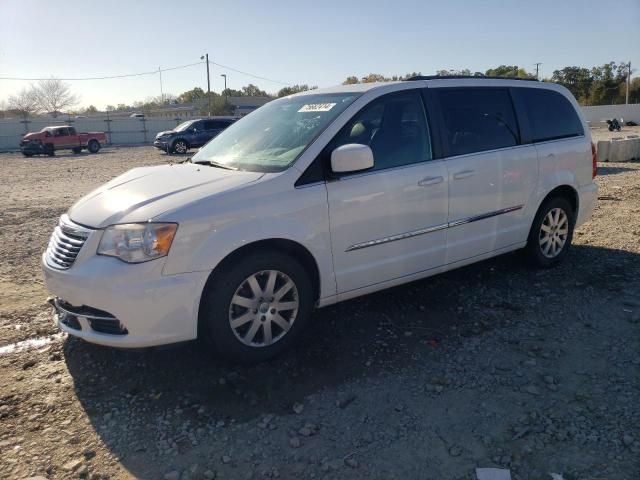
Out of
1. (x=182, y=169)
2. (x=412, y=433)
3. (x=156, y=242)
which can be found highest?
(x=182, y=169)

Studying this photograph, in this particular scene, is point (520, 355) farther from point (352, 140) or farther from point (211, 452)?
point (211, 452)

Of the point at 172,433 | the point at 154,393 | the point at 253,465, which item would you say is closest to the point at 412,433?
the point at 253,465

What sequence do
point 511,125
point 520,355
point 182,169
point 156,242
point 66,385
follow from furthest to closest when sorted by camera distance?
point 511,125
point 182,169
point 520,355
point 66,385
point 156,242

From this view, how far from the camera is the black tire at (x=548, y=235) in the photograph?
5.23 meters

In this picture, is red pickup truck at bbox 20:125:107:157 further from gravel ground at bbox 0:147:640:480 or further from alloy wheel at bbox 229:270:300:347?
alloy wheel at bbox 229:270:300:347

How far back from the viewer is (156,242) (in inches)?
125

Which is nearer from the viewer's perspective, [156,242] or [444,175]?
[156,242]

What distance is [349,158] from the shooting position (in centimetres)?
364

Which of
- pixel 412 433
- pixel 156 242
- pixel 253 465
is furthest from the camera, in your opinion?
pixel 156 242

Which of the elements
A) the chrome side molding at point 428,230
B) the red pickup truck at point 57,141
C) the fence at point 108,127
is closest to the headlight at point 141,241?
the chrome side molding at point 428,230

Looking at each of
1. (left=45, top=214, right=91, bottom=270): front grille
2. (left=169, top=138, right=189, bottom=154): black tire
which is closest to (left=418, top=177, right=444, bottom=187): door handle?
(left=45, top=214, right=91, bottom=270): front grille

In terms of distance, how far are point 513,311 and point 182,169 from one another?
9.87 ft

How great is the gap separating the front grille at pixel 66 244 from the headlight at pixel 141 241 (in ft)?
0.83

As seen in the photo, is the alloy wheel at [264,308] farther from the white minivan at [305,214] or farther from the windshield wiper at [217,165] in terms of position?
the windshield wiper at [217,165]
